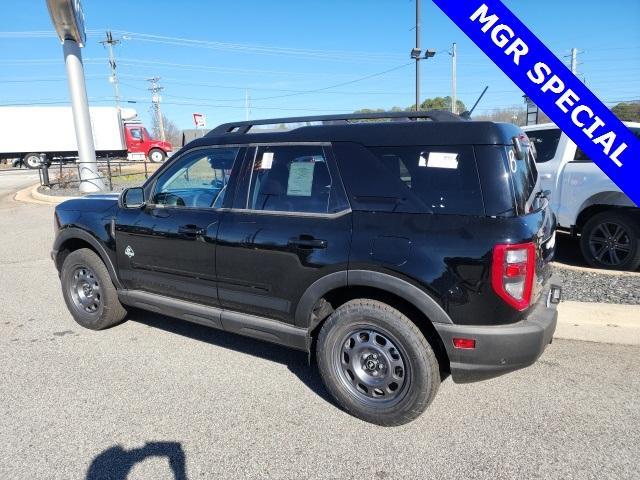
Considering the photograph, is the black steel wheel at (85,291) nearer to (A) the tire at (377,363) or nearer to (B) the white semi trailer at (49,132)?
(A) the tire at (377,363)

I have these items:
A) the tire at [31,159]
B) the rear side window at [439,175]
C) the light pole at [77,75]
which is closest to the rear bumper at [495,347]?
the rear side window at [439,175]

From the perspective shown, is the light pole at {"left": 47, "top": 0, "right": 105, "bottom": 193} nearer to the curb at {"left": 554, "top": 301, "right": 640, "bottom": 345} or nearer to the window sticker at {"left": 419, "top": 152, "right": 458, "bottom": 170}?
the window sticker at {"left": 419, "top": 152, "right": 458, "bottom": 170}

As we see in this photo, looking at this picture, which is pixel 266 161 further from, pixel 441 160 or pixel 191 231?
pixel 441 160

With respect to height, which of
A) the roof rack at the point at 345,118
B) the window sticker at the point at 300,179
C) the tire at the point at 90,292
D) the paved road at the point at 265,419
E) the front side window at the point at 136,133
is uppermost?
the front side window at the point at 136,133

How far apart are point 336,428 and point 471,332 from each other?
40.9 inches

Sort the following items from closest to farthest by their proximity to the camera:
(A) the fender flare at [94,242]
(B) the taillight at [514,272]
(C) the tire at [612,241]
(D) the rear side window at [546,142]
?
1. (B) the taillight at [514,272]
2. (A) the fender flare at [94,242]
3. (C) the tire at [612,241]
4. (D) the rear side window at [546,142]

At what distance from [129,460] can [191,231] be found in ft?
5.26

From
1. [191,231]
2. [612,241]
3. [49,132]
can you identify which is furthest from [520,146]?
[49,132]

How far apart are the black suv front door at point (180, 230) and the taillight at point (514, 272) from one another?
1.96 m

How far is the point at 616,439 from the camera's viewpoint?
2.74 meters

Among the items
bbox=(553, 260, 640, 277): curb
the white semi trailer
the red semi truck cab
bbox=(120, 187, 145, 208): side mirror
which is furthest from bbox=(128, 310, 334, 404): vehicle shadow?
the white semi trailer

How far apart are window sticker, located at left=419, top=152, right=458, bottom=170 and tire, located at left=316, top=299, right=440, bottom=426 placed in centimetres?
90

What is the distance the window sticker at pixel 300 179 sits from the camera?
10.5ft

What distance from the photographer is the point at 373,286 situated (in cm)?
284
